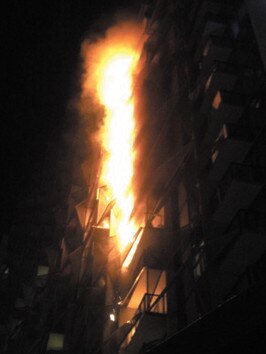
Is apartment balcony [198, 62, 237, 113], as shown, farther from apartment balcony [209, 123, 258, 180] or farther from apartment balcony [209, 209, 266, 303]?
apartment balcony [209, 209, 266, 303]

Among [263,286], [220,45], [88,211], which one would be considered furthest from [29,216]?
[263,286]

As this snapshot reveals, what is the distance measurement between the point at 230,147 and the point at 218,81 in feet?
16.7

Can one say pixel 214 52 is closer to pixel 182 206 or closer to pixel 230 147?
pixel 230 147

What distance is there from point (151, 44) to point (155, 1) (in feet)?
24.5

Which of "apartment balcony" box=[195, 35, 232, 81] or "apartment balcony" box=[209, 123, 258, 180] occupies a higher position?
"apartment balcony" box=[195, 35, 232, 81]

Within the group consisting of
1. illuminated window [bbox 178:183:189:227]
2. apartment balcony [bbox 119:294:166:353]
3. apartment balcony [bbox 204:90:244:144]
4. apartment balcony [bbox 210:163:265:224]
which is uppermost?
apartment balcony [bbox 204:90:244:144]

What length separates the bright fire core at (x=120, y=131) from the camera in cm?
2823

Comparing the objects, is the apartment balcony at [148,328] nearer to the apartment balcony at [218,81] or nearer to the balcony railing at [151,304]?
the balcony railing at [151,304]

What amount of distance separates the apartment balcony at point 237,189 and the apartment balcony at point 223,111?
3719 mm

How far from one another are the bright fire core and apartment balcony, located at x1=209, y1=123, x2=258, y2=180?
7802mm

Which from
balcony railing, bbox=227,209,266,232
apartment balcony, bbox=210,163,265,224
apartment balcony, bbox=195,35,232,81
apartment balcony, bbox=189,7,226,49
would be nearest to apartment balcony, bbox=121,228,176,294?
apartment balcony, bbox=210,163,265,224

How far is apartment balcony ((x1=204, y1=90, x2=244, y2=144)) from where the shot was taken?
823 inches

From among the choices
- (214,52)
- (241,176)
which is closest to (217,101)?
(214,52)

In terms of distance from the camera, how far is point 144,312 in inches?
736
